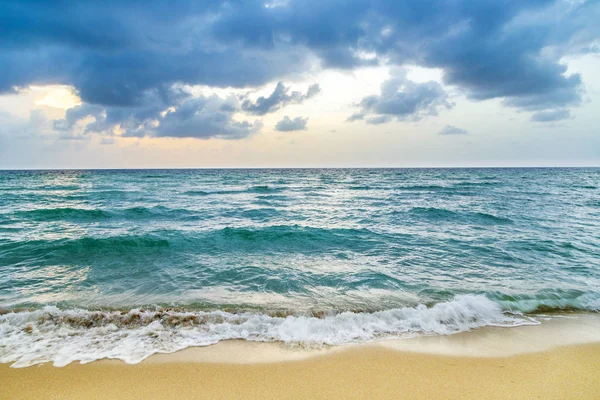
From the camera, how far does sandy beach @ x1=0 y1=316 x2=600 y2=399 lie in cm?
336

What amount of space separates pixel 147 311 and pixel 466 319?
584 cm

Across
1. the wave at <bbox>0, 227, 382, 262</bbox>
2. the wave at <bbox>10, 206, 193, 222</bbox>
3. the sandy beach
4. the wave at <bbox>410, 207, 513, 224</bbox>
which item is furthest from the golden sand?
the wave at <bbox>10, 206, 193, 222</bbox>

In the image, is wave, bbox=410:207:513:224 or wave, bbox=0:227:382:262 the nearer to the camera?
wave, bbox=0:227:382:262

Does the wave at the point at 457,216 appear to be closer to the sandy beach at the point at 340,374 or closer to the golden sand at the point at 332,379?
the sandy beach at the point at 340,374

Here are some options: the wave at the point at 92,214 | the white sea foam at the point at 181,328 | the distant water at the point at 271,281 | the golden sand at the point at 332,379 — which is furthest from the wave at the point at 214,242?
the golden sand at the point at 332,379

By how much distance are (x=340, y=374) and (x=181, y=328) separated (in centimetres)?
Result: 276

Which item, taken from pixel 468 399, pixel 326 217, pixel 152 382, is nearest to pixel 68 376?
pixel 152 382

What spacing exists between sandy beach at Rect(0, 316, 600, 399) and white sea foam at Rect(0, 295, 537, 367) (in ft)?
0.81

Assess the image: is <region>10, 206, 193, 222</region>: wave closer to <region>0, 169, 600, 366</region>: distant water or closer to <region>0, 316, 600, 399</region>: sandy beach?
<region>0, 169, 600, 366</region>: distant water

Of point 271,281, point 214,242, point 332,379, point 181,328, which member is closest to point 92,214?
point 214,242

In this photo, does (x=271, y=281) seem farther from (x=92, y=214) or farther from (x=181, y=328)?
(x=92, y=214)

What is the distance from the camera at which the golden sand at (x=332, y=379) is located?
3.35 m

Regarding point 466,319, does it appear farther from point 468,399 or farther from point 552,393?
point 468,399

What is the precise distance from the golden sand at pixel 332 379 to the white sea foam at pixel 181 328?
32 cm
